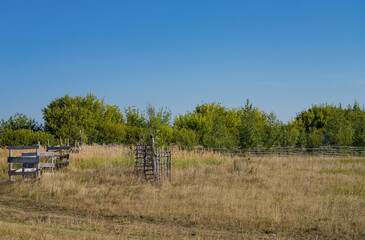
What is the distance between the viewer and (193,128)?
46.9 meters

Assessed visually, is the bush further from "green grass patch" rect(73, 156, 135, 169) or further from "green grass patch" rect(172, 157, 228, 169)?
"green grass patch" rect(172, 157, 228, 169)

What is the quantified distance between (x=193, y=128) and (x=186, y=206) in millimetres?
36655

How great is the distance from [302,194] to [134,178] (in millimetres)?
6636

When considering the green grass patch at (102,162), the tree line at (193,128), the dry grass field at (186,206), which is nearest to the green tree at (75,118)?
the tree line at (193,128)

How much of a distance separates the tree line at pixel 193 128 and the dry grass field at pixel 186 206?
5.20m

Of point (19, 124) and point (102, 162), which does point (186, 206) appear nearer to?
point (102, 162)

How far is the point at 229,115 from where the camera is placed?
50156 mm

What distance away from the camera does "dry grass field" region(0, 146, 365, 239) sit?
798 centimetres

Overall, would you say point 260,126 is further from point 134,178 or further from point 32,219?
point 32,219

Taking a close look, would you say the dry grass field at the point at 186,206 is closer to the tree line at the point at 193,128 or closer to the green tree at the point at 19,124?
the tree line at the point at 193,128

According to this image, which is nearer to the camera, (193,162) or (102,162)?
(102,162)

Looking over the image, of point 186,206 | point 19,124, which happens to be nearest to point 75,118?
point 19,124

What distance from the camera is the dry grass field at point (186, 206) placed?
26.2ft

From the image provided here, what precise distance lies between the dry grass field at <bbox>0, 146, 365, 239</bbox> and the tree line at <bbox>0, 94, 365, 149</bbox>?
520 cm
